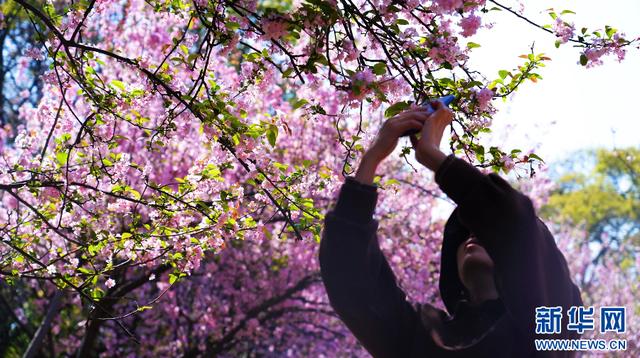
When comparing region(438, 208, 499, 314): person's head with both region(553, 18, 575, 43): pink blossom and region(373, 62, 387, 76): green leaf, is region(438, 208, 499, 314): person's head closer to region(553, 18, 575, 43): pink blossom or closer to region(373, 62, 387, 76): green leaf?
region(373, 62, 387, 76): green leaf

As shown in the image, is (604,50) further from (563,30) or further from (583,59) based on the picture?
(563,30)

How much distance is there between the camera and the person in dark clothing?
5.41ft

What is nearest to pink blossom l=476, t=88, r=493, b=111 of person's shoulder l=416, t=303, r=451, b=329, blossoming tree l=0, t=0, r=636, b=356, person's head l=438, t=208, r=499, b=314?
blossoming tree l=0, t=0, r=636, b=356

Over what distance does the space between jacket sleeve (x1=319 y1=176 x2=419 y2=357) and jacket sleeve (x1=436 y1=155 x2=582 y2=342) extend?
223 mm

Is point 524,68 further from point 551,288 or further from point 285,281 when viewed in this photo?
point 285,281

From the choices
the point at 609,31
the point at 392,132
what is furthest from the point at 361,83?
the point at 609,31

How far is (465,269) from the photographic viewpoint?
1892mm

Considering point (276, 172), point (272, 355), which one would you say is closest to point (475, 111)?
point (276, 172)

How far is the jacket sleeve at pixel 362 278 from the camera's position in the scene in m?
1.69

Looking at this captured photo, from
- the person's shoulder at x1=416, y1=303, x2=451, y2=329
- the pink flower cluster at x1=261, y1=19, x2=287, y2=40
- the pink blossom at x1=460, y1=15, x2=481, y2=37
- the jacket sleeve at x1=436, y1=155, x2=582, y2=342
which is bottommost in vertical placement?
the person's shoulder at x1=416, y1=303, x2=451, y2=329

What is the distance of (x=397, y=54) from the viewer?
3.25m

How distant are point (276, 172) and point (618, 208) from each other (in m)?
25.3

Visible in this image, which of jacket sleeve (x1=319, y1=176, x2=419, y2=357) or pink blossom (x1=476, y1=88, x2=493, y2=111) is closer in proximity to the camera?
jacket sleeve (x1=319, y1=176, x2=419, y2=357)

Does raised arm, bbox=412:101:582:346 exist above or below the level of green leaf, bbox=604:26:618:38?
below
